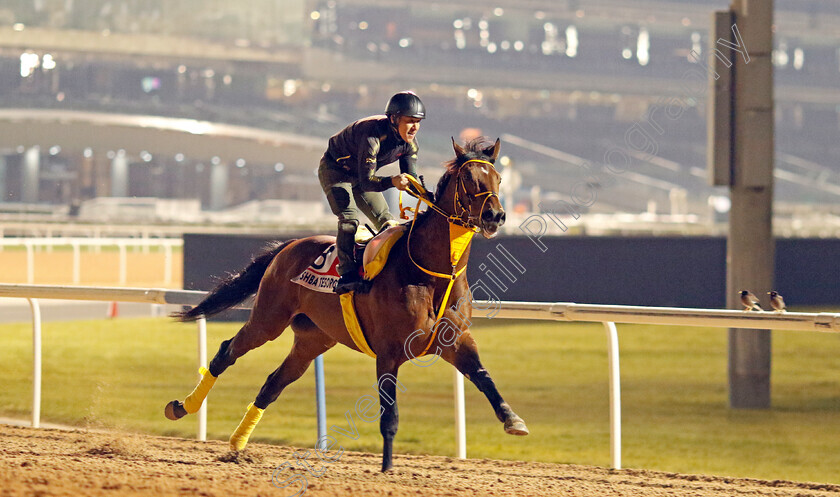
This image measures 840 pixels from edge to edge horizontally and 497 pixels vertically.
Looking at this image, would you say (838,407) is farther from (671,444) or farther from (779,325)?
(779,325)

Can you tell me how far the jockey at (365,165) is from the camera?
4.18 meters

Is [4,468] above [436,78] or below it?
below

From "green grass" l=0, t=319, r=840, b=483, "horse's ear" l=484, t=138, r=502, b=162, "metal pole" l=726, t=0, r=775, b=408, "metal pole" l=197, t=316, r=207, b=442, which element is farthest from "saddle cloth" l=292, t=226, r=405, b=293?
"metal pole" l=726, t=0, r=775, b=408

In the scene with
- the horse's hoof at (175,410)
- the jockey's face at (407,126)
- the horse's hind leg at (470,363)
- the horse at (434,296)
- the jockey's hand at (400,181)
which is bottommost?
the horse's hoof at (175,410)

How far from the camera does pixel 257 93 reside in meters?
51.0

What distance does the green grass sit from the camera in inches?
246

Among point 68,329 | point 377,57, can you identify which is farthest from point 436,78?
point 68,329

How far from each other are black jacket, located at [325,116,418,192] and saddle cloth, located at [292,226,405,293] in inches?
7.8

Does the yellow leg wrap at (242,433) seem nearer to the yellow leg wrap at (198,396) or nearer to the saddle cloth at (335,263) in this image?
the yellow leg wrap at (198,396)

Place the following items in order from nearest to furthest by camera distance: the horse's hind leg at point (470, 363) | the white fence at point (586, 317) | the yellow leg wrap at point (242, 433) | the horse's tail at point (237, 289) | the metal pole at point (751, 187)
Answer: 1. the horse's hind leg at point (470, 363)
2. the white fence at point (586, 317)
3. the yellow leg wrap at point (242, 433)
4. the horse's tail at point (237, 289)
5. the metal pole at point (751, 187)

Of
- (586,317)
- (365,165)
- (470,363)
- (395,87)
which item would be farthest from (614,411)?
(395,87)

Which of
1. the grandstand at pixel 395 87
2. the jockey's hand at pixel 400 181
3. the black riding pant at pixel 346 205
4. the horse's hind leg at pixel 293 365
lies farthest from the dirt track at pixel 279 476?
the grandstand at pixel 395 87

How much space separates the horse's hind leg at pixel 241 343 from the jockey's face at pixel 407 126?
103 cm

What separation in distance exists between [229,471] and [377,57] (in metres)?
49.3
